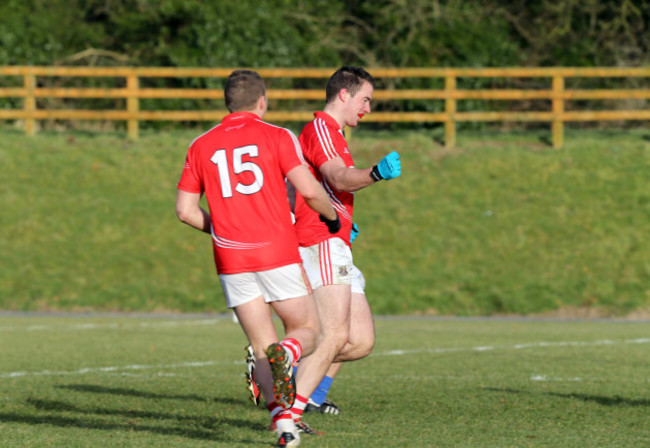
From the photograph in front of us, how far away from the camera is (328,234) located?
6.85 meters

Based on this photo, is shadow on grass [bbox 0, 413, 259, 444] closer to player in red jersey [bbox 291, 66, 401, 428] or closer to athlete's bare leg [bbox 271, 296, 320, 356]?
player in red jersey [bbox 291, 66, 401, 428]

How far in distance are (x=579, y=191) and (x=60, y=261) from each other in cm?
862

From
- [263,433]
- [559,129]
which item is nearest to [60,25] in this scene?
[559,129]

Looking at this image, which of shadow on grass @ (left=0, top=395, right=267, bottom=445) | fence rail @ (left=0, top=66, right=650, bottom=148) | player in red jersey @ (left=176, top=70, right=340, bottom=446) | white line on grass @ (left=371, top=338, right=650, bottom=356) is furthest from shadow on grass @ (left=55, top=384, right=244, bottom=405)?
fence rail @ (left=0, top=66, right=650, bottom=148)

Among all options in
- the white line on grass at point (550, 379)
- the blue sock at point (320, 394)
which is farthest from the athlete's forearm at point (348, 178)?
the white line on grass at point (550, 379)

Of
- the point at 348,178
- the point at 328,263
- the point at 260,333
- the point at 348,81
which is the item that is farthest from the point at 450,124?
the point at 260,333

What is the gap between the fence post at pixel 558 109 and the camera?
834 inches

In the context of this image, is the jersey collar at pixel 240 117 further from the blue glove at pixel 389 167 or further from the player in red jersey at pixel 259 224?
the blue glove at pixel 389 167

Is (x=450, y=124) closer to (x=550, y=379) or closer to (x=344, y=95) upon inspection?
(x=550, y=379)

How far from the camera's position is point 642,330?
14219 millimetres

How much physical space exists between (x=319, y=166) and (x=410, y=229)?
11.9m

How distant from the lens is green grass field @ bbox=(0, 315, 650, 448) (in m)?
6.77

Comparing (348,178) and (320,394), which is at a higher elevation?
(348,178)

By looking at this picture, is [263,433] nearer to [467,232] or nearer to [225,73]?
[467,232]
